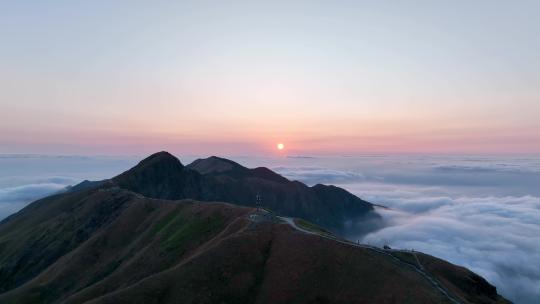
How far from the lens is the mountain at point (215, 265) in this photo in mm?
71062

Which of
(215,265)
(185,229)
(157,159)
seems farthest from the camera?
(157,159)

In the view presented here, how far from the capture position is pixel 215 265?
7869cm

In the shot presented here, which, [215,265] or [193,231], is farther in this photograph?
[193,231]

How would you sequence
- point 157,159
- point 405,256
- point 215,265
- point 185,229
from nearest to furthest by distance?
point 215,265
point 405,256
point 185,229
point 157,159

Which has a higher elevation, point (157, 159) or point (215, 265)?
point (157, 159)

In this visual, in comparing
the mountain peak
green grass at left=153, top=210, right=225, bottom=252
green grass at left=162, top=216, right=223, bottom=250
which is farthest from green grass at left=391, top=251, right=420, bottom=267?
the mountain peak

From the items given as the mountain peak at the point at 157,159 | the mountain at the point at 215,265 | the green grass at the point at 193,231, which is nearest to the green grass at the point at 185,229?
the green grass at the point at 193,231

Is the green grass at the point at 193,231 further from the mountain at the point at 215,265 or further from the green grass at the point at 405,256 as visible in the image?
the green grass at the point at 405,256

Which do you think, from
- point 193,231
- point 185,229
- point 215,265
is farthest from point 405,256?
point 185,229

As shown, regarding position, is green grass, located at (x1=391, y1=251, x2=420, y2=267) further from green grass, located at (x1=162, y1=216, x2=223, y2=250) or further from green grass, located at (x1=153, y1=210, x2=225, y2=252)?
green grass, located at (x1=162, y1=216, x2=223, y2=250)

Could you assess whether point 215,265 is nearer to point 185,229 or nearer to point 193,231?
point 193,231

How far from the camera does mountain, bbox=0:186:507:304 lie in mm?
71062

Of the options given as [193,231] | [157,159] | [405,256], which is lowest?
[405,256]

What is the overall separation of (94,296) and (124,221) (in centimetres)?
4373
